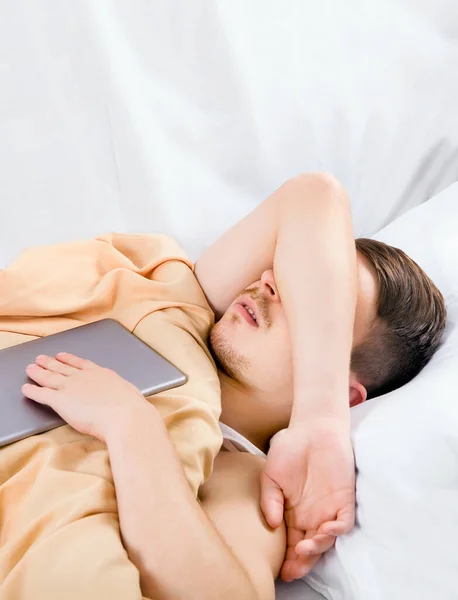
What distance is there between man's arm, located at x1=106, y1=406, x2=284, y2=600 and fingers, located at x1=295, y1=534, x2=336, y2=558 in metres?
0.05

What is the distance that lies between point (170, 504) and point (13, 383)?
28cm

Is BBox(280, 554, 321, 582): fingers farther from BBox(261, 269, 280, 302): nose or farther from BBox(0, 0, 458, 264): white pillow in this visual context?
BBox(0, 0, 458, 264): white pillow

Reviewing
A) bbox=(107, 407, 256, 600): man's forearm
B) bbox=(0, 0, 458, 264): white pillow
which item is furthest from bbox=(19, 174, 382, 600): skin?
bbox=(0, 0, 458, 264): white pillow

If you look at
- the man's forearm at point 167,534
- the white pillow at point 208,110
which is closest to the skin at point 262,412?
the man's forearm at point 167,534

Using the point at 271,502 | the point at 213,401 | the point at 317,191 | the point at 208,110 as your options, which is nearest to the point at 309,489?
the point at 271,502

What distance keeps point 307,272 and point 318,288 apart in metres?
0.03

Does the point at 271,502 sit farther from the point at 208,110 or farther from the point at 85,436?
the point at 208,110

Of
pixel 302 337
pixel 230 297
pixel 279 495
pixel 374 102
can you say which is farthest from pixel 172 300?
pixel 374 102

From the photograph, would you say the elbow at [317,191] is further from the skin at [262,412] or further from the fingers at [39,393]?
the fingers at [39,393]

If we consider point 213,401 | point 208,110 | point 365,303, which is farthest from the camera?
point 208,110

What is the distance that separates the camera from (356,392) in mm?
1130

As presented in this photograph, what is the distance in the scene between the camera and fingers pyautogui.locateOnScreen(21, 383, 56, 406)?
0.92 meters

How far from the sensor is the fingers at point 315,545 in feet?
2.99

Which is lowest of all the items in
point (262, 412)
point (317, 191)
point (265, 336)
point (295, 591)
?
point (295, 591)
